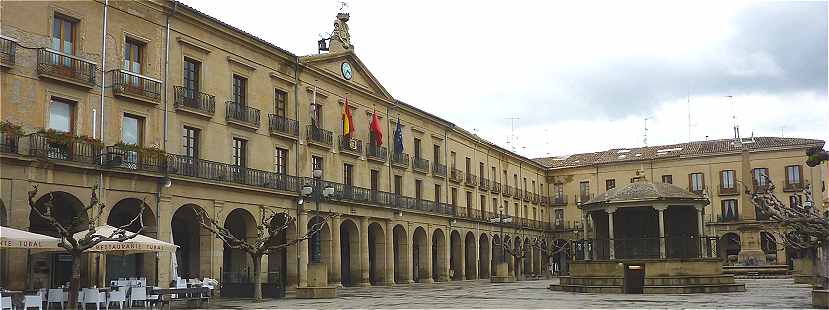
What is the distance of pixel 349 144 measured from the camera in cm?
3959

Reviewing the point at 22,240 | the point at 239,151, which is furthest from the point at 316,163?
the point at 22,240

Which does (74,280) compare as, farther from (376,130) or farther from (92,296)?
(376,130)

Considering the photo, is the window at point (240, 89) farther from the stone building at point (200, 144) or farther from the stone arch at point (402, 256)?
the stone arch at point (402, 256)

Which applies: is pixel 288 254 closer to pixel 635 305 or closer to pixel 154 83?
pixel 154 83

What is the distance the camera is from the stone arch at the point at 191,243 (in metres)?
29.0

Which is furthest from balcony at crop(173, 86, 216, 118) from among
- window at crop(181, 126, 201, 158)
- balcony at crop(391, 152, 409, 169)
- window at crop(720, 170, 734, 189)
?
window at crop(720, 170, 734, 189)

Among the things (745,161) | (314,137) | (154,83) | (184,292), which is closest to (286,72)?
(314,137)

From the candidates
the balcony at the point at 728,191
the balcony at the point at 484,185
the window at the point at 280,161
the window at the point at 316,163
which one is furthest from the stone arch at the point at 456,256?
the balcony at the point at 728,191

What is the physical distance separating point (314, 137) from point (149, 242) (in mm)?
16486

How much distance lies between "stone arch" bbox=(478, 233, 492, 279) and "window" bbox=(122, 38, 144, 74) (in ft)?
110

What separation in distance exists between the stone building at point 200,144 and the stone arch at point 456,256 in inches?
96.2

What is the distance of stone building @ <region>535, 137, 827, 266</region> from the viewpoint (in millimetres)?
62094

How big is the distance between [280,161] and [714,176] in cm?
4437

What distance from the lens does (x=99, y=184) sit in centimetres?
2414
